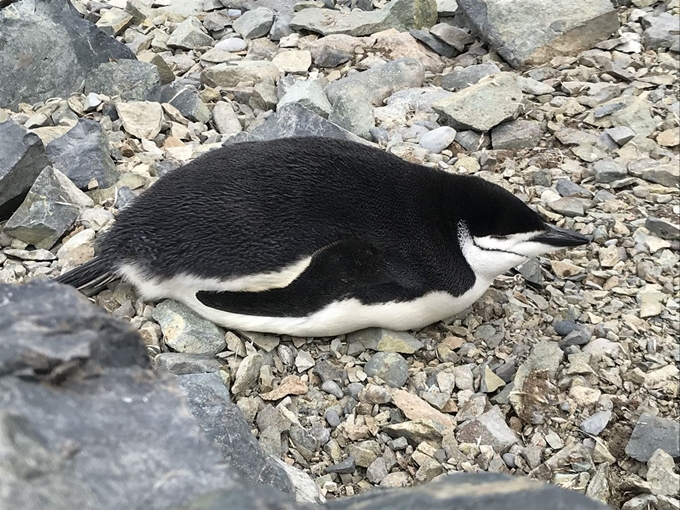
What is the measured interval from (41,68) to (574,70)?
2.65 metres

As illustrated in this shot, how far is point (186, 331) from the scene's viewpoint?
2.55m

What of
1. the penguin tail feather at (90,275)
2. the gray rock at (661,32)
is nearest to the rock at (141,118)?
the penguin tail feather at (90,275)

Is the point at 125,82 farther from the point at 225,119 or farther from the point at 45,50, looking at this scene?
the point at 225,119

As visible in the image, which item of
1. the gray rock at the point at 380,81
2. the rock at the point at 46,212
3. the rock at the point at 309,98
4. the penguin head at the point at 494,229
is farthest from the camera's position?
the gray rock at the point at 380,81

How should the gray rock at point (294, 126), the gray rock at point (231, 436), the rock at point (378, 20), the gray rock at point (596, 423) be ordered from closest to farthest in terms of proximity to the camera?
1. the gray rock at point (231, 436)
2. the gray rock at point (596, 423)
3. the gray rock at point (294, 126)
4. the rock at point (378, 20)

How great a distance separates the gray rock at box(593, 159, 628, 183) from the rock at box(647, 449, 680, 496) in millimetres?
1571

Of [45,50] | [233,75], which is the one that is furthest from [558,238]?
[45,50]

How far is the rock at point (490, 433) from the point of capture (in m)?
2.39

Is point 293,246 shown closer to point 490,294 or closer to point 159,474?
point 490,294

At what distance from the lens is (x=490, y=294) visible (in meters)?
3.01

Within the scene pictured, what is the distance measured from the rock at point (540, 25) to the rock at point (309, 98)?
1.12 meters

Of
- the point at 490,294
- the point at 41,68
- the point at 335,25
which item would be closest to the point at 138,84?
the point at 41,68

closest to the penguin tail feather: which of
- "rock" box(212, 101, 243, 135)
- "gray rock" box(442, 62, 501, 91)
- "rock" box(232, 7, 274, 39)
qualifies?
"rock" box(212, 101, 243, 135)

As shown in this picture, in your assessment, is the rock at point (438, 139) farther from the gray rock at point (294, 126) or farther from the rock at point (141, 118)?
the rock at point (141, 118)
